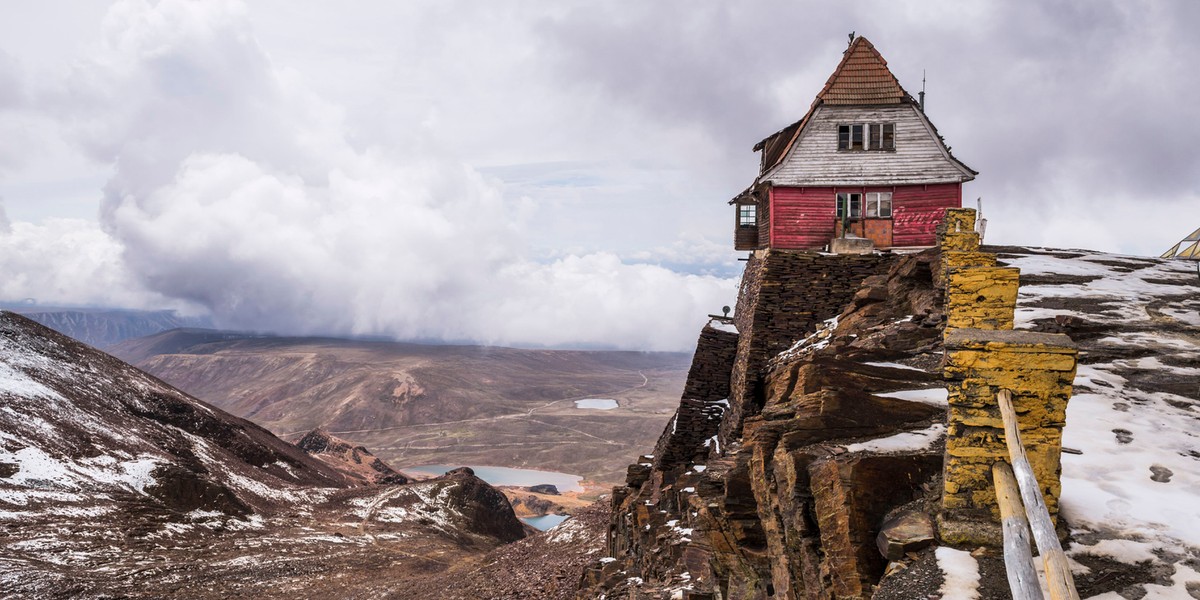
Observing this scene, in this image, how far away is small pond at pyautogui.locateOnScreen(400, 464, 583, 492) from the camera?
9362 centimetres

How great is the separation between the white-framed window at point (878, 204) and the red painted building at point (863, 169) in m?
0.03

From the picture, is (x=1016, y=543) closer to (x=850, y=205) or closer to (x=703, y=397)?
(x=703, y=397)

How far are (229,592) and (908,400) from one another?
30153mm

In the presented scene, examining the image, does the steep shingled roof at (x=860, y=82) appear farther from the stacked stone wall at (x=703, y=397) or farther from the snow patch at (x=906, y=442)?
the snow patch at (x=906, y=442)

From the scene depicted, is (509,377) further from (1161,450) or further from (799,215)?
(1161,450)

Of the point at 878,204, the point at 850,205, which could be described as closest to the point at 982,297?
the point at 850,205

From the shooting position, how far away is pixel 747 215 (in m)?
26.7

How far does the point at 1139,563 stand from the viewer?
5492 millimetres

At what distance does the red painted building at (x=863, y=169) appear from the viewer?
23.0m

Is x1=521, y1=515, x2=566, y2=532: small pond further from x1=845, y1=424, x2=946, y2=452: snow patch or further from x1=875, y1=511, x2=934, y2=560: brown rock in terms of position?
x1=875, y1=511, x2=934, y2=560: brown rock

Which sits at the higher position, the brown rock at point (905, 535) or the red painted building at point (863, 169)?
the red painted building at point (863, 169)

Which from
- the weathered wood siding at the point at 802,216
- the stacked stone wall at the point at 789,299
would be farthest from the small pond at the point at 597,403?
the stacked stone wall at the point at 789,299

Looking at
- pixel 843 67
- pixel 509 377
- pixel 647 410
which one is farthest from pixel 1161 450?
pixel 509 377

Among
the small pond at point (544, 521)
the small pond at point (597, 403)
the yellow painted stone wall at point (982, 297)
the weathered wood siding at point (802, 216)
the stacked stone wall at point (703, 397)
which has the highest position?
the weathered wood siding at point (802, 216)
